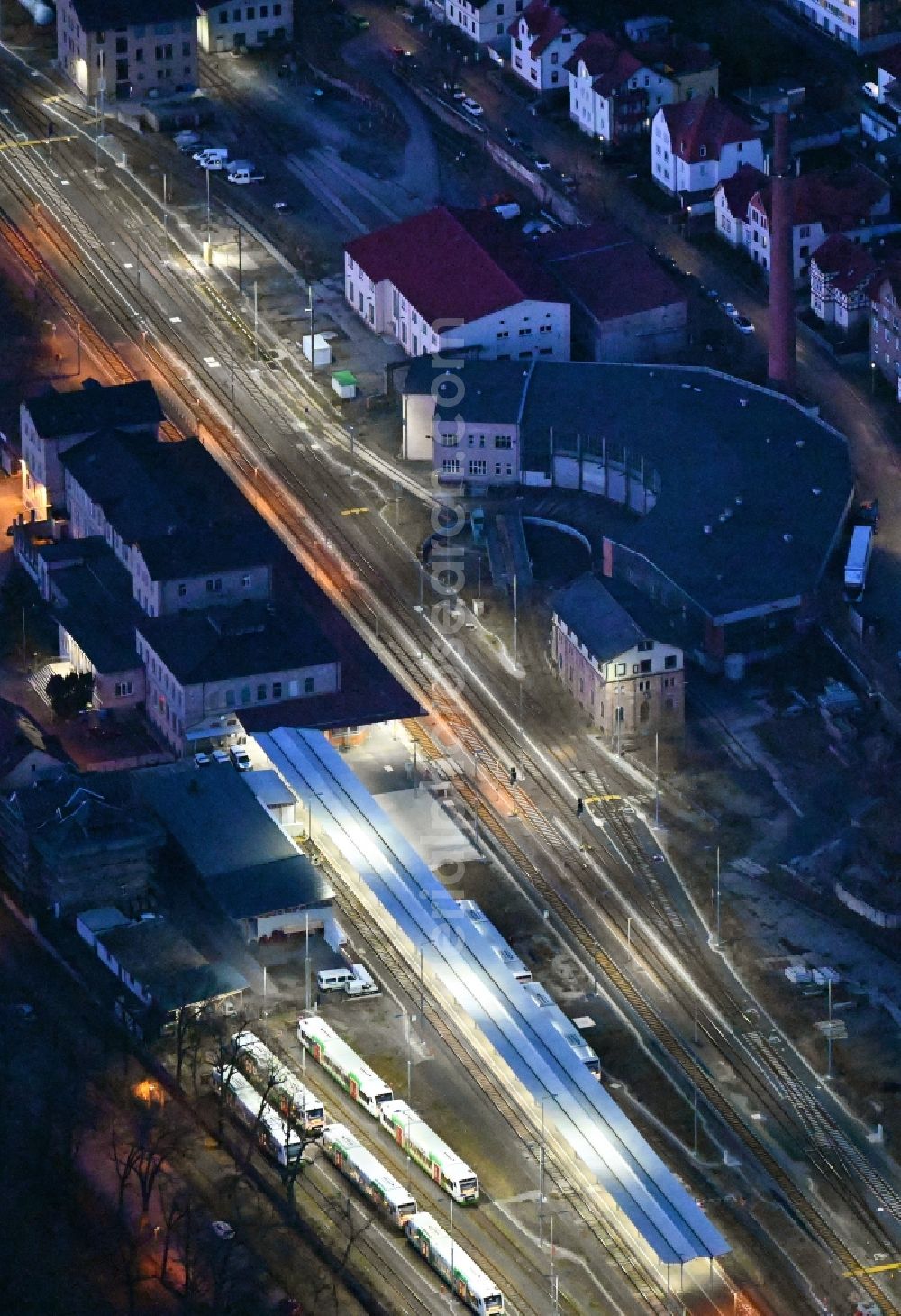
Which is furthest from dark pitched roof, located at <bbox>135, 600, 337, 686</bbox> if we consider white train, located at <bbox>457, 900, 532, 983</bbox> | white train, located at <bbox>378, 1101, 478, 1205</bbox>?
white train, located at <bbox>378, 1101, 478, 1205</bbox>

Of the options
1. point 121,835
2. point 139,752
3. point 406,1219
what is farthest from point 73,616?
point 406,1219

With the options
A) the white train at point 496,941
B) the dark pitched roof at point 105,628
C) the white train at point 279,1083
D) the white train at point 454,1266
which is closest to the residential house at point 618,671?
the white train at point 496,941

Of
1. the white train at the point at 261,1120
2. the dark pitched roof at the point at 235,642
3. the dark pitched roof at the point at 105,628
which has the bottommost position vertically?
the white train at the point at 261,1120

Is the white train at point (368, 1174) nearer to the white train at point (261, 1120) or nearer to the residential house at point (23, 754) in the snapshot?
the white train at point (261, 1120)

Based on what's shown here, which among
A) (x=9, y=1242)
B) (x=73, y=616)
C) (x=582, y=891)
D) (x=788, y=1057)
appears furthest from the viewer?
(x=73, y=616)

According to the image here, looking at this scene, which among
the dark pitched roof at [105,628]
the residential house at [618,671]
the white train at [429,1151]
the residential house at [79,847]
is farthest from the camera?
the dark pitched roof at [105,628]

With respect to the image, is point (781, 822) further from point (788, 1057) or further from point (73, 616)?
point (73, 616)

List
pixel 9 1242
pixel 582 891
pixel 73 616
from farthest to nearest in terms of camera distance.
Result: pixel 73 616 < pixel 582 891 < pixel 9 1242

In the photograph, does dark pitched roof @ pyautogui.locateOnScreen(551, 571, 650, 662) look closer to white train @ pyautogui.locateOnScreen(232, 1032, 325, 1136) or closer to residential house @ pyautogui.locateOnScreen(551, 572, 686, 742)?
residential house @ pyautogui.locateOnScreen(551, 572, 686, 742)
